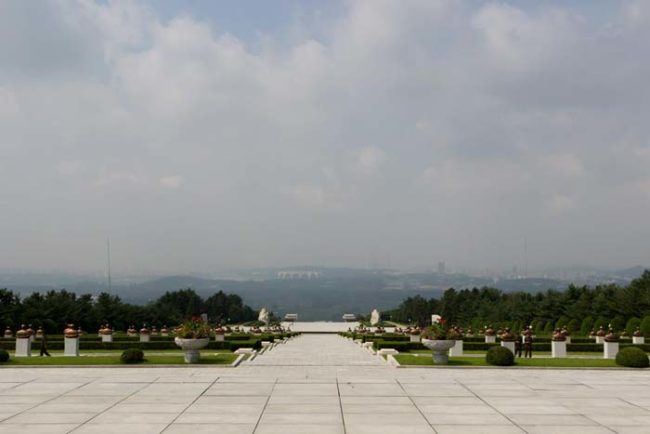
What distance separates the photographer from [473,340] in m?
44.2

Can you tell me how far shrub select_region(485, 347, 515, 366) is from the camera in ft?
91.9

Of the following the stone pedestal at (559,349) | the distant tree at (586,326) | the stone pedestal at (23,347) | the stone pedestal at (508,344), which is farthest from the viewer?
the distant tree at (586,326)

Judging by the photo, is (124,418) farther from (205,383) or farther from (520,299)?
(520,299)

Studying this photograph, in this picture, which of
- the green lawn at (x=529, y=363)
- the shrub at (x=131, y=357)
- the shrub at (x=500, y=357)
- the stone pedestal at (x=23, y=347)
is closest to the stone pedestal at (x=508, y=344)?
the green lawn at (x=529, y=363)

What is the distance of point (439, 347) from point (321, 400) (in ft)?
34.9

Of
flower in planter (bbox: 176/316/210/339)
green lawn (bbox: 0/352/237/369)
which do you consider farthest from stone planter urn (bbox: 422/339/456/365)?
flower in planter (bbox: 176/316/210/339)

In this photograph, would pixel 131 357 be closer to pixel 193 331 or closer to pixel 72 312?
pixel 193 331

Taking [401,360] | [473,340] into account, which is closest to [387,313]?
[473,340]

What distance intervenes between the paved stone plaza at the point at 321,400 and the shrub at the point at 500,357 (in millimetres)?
1001

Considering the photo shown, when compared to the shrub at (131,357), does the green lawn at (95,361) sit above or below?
below

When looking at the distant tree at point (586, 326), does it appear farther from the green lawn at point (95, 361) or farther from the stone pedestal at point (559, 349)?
the green lawn at point (95, 361)

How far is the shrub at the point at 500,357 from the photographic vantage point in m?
28.0

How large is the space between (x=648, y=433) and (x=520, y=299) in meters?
75.7

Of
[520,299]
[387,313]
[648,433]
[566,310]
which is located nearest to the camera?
[648,433]
